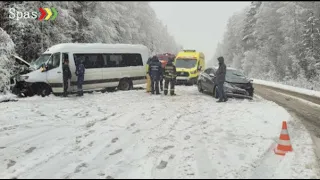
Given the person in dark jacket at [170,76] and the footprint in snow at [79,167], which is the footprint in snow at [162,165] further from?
the person in dark jacket at [170,76]

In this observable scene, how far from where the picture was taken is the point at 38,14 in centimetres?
2094

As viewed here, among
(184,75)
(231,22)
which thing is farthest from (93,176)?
(231,22)

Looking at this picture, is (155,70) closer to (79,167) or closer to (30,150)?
(30,150)

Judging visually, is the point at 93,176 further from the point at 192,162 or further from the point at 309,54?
the point at 309,54

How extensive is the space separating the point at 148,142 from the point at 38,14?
15496 mm

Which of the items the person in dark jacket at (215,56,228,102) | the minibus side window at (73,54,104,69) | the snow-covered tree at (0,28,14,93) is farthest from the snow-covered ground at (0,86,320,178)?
the minibus side window at (73,54,104,69)

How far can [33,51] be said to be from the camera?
21812 millimetres

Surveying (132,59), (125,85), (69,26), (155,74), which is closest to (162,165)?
(155,74)

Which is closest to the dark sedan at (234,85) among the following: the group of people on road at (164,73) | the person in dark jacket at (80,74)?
the group of people on road at (164,73)

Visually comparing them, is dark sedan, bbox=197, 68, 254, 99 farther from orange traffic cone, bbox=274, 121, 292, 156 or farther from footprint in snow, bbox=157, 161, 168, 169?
footprint in snow, bbox=157, 161, 168, 169

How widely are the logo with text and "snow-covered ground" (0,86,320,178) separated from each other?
890 centimetres

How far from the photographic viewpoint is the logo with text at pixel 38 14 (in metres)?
19.6

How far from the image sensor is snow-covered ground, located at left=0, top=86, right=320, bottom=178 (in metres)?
6.50

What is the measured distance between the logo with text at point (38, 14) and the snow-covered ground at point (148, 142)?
890cm
